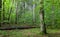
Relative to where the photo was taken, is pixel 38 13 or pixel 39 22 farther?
pixel 38 13

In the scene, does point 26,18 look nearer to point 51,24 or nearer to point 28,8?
point 28,8

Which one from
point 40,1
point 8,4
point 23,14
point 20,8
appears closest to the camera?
point 40,1

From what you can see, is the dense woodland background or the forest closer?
the dense woodland background

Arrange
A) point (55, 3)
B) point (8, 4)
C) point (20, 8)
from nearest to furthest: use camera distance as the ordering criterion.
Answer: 1. point (55, 3)
2. point (8, 4)
3. point (20, 8)

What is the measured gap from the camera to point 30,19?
3947 centimetres

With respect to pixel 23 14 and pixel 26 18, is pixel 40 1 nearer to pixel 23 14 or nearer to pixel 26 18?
pixel 26 18

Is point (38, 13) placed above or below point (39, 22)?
above

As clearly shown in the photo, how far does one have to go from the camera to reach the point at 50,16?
83.8ft

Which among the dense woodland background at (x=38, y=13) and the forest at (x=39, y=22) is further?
the forest at (x=39, y=22)

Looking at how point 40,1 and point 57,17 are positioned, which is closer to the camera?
point 40,1

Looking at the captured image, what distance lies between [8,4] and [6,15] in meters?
2.74

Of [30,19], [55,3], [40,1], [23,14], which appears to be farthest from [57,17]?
[23,14]

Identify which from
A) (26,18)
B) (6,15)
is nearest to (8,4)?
(6,15)

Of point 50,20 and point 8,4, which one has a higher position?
point 8,4
